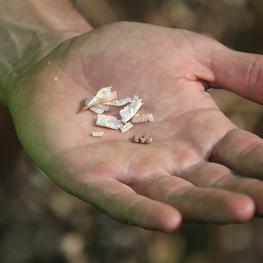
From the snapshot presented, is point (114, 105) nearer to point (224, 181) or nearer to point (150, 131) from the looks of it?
point (150, 131)

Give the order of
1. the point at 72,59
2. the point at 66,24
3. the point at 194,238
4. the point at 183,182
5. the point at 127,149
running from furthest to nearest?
the point at 194,238, the point at 66,24, the point at 72,59, the point at 127,149, the point at 183,182

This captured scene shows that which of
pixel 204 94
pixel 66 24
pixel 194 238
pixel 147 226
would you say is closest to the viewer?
pixel 147 226

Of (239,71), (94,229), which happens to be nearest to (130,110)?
(239,71)

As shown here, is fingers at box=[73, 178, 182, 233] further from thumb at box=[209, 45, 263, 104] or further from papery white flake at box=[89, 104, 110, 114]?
thumb at box=[209, 45, 263, 104]

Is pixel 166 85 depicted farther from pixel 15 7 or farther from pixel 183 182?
pixel 15 7

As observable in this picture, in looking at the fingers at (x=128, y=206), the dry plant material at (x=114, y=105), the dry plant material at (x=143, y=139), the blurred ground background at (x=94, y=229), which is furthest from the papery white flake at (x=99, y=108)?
the blurred ground background at (x=94, y=229)

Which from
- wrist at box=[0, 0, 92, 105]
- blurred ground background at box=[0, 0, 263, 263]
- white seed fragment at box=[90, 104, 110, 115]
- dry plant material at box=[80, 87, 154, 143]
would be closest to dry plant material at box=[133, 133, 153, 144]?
dry plant material at box=[80, 87, 154, 143]

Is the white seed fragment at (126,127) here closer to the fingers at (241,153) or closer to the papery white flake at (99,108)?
the papery white flake at (99,108)

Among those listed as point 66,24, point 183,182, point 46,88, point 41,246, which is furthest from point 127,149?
point 41,246
